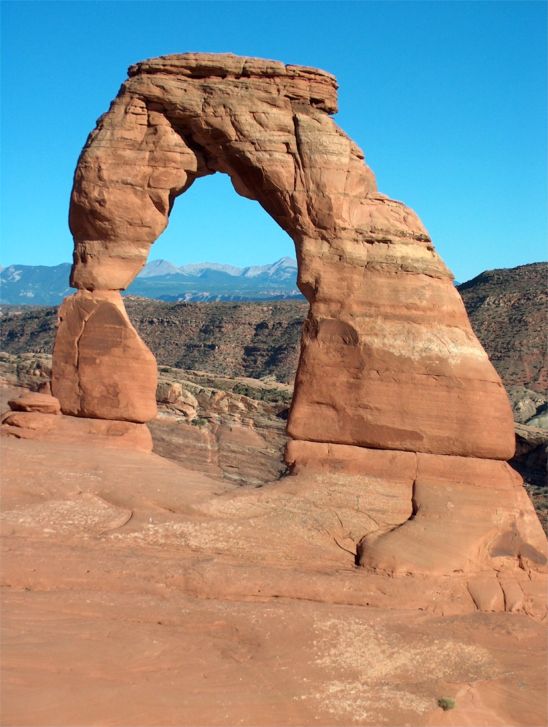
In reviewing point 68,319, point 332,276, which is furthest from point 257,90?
point 68,319

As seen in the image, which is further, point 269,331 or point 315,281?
point 269,331

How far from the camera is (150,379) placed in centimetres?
1488

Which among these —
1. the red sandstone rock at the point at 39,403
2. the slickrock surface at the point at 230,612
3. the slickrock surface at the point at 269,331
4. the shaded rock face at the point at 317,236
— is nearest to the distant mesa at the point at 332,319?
the shaded rock face at the point at 317,236

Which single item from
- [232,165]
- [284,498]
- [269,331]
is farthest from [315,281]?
[269,331]

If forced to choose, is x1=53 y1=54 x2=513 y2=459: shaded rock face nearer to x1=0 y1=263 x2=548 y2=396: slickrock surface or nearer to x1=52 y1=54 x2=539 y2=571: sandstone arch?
x1=52 y1=54 x2=539 y2=571: sandstone arch

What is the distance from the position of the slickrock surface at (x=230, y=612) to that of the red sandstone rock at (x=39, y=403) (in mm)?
1234

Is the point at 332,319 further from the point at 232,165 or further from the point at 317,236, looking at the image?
the point at 232,165

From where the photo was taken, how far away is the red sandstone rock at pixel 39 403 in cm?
1479

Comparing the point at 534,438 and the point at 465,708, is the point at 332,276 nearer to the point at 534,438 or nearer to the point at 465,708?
the point at 465,708

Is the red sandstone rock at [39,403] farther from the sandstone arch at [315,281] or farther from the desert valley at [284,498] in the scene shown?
the sandstone arch at [315,281]

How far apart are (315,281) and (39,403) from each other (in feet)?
16.7

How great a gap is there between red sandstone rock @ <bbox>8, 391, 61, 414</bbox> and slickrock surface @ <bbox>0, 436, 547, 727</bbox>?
1234 mm

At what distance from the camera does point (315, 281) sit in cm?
1353

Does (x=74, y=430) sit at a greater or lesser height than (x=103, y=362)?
lesser
